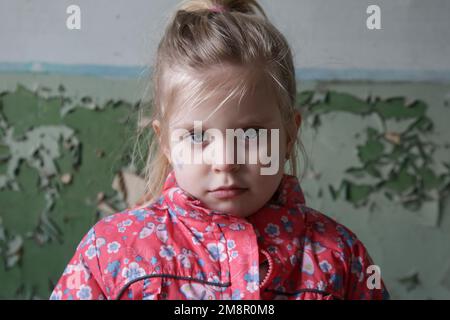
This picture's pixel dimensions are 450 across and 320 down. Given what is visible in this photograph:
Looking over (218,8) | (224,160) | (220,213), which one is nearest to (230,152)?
(224,160)

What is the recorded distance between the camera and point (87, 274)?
955 millimetres

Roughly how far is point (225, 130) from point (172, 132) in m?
0.12

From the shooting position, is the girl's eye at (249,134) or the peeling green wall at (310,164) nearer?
the girl's eye at (249,134)

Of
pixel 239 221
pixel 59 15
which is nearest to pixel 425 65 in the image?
pixel 239 221

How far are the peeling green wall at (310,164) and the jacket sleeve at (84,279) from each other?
66cm

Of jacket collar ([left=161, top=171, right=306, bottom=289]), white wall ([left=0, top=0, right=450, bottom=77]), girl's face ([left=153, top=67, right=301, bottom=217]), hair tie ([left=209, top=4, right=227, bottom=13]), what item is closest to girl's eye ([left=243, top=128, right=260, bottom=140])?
girl's face ([left=153, top=67, right=301, bottom=217])

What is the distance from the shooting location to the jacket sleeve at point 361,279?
3.35 ft

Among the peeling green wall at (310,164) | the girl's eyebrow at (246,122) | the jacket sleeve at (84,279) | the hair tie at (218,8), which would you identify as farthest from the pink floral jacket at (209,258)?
the peeling green wall at (310,164)

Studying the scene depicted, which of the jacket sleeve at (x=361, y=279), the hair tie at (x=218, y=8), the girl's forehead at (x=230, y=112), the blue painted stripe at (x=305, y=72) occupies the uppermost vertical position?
the hair tie at (x=218, y=8)

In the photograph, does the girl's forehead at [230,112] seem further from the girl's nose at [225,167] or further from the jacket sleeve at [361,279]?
the jacket sleeve at [361,279]

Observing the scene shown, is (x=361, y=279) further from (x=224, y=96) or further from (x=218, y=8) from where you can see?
(x=218, y=8)

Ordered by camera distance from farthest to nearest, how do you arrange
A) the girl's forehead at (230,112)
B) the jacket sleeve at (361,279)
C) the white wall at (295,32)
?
1. the white wall at (295,32)
2. the jacket sleeve at (361,279)
3. the girl's forehead at (230,112)

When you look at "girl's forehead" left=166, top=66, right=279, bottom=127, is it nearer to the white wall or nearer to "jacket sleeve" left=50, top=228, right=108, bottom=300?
"jacket sleeve" left=50, top=228, right=108, bottom=300

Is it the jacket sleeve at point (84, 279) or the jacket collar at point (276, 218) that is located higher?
the jacket collar at point (276, 218)
